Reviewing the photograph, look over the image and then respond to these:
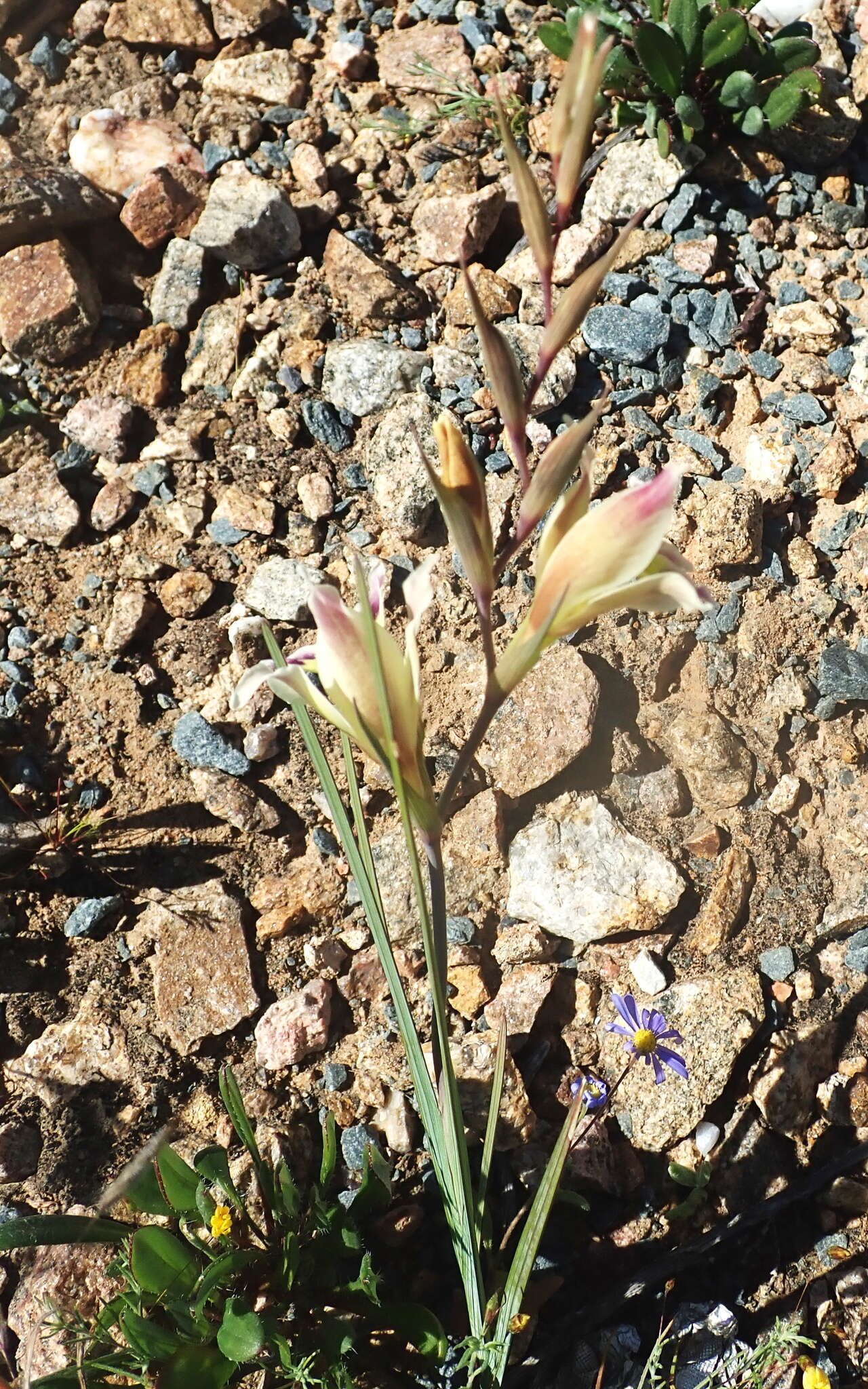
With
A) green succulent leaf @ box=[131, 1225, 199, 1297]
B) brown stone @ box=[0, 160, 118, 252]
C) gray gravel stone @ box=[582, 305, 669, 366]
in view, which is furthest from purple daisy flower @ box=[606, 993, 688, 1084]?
brown stone @ box=[0, 160, 118, 252]

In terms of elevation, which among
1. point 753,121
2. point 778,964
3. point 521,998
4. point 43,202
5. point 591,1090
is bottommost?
point 778,964

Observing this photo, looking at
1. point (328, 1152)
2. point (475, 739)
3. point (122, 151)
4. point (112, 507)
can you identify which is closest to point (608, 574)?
point (475, 739)

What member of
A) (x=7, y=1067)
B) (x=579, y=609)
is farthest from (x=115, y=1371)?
(x=579, y=609)

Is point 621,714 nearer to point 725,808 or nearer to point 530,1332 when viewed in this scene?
point 725,808

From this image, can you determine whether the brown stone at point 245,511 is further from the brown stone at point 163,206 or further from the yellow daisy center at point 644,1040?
the yellow daisy center at point 644,1040

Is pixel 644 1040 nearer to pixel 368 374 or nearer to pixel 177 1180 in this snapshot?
pixel 177 1180

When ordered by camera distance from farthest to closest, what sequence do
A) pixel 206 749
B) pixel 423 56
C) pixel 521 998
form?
pixel 423 56 → pixel 206 749 → pixel 521 998

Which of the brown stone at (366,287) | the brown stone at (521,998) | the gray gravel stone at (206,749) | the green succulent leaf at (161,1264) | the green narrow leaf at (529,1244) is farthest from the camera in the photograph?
the brown stone at (366,287)

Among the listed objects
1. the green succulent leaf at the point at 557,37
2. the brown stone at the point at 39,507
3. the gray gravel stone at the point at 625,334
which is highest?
the green succulent leaf at the point at 557,37

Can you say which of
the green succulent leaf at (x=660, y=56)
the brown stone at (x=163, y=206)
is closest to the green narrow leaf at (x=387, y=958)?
the brown stone at (x=163, y=206)
